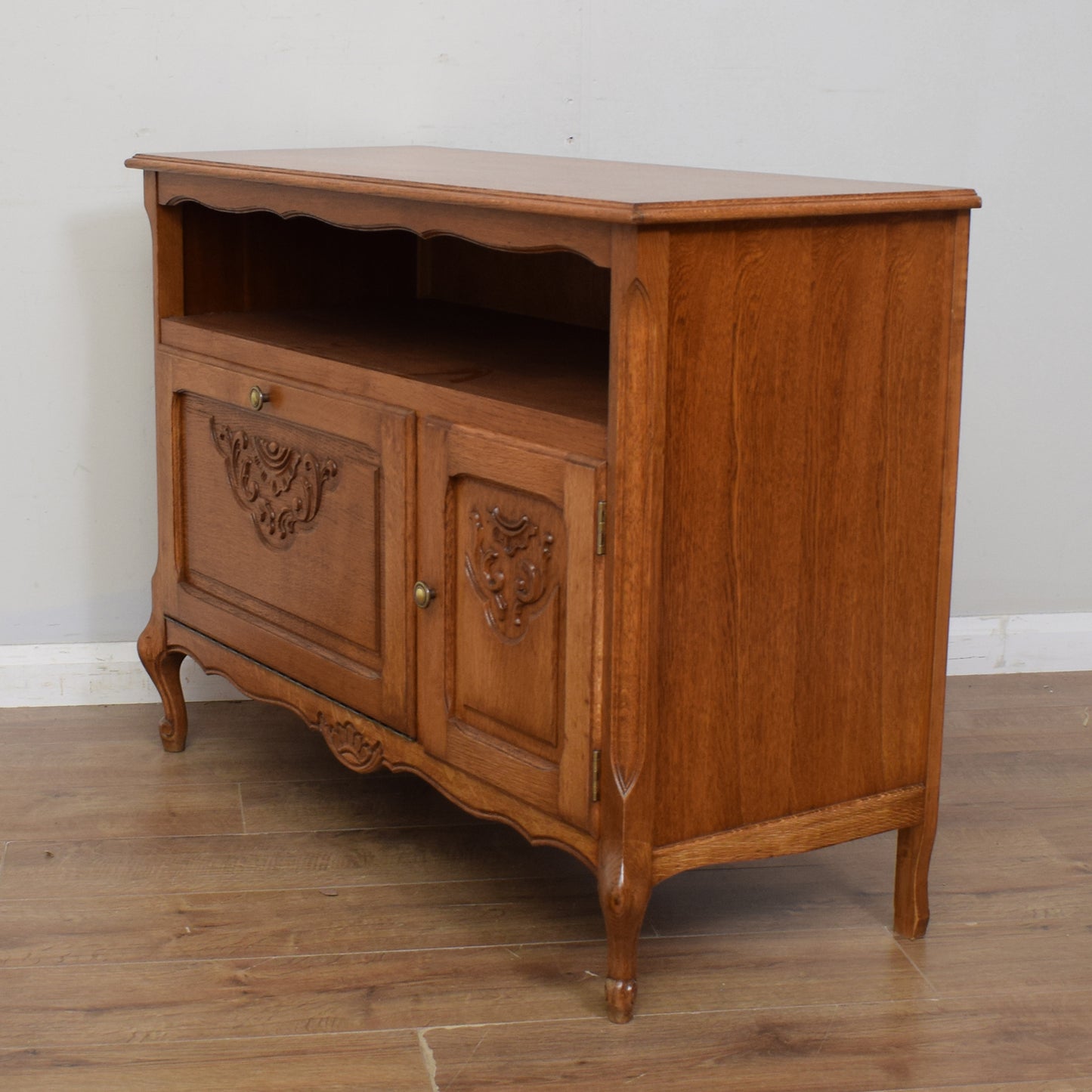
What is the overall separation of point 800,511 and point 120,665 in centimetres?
157

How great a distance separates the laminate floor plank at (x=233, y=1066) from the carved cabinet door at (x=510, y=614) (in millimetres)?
340

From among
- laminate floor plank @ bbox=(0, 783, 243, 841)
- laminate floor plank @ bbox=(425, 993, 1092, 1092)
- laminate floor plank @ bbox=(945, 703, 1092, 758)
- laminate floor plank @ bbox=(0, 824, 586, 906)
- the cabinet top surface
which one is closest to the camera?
the cabinet top surface

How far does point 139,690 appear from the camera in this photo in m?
2.94

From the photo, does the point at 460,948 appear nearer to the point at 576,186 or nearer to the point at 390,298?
the point at 576,186

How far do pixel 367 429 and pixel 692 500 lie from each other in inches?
21.0

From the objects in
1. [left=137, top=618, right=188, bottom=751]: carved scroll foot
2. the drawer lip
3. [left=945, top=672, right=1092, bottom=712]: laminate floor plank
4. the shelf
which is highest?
the shelf

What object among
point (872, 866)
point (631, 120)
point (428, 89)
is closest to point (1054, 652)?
point (872, 866)

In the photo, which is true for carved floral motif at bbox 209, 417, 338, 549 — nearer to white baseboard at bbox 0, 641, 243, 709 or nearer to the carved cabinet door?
the carved cabinet door

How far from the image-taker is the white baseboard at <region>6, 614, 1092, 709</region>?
9.52 ft

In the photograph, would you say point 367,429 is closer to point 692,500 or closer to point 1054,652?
point 692,500

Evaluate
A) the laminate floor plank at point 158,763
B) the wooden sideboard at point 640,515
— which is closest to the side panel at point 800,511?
the wooden sideboard at point 640,515

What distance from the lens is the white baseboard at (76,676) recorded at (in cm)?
290

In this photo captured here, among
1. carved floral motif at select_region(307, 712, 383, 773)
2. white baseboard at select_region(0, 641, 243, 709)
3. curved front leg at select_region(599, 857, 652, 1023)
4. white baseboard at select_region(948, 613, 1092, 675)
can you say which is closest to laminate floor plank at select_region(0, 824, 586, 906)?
carved floral motif at select_region(307, 712, 383, 773)

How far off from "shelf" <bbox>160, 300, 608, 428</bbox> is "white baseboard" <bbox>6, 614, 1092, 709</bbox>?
27.9 inches
